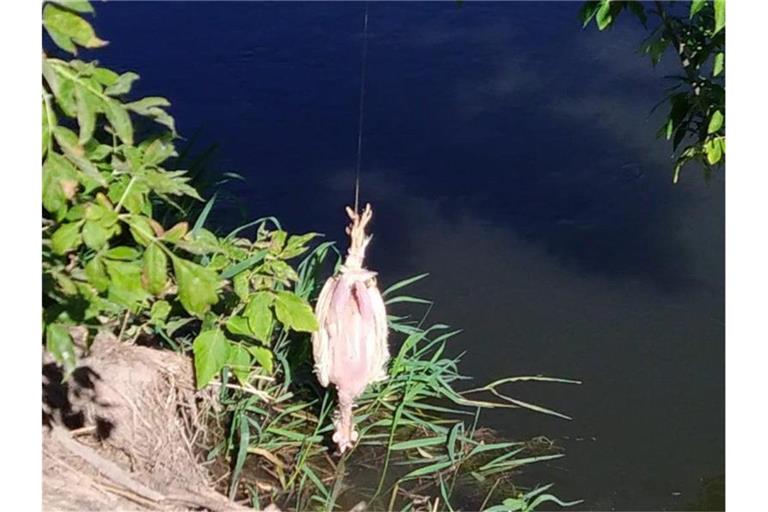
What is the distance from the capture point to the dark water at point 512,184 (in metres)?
2.52

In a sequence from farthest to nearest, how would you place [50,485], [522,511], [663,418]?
[663,418] < [522,511] < [50,485]

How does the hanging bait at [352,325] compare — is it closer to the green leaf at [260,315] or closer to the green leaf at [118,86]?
the green leaf at [260,315]

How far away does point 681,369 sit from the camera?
2.62 meters

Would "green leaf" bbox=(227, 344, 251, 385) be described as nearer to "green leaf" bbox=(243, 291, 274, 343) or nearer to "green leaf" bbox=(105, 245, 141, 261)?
"green leaf" bbox=(243, 291, 274, 343)

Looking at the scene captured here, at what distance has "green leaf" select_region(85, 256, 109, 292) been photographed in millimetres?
1412

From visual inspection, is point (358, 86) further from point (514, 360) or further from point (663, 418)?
point (663, 418)

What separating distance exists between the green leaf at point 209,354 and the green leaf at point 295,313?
13cm

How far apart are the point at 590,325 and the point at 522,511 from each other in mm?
670

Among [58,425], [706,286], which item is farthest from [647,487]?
[58,425]

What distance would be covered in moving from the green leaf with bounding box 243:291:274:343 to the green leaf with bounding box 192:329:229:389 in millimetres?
64

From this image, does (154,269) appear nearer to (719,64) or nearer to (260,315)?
(260,315)

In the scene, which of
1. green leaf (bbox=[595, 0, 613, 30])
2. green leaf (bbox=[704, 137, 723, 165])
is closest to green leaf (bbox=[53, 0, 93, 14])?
green leaf (bbox=[595, 0, 613, 30])

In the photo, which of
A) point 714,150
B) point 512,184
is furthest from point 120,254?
point 512,184

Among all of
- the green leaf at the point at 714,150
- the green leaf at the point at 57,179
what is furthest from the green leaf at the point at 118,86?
the green leaf at the point at 714,150
